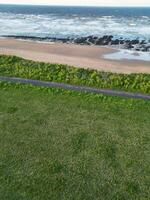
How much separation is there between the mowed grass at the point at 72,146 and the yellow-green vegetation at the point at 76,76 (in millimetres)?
1827

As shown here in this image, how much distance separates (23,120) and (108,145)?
435cm

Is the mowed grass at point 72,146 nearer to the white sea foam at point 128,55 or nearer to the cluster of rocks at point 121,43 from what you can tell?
the white sea foam at point 128,55

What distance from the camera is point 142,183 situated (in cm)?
1355

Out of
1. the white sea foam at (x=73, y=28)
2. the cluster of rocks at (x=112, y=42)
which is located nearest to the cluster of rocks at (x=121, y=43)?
the cluster of rocks at (x=112, y=42)

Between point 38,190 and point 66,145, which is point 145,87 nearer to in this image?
point 66,145

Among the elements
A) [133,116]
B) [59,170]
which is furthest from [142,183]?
[133,116]

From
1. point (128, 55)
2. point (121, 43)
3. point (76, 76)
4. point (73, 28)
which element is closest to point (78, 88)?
point (76, 76)

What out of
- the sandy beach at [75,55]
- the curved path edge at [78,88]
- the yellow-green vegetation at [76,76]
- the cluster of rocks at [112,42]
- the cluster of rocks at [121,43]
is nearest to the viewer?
the curved path edge at [78,88]

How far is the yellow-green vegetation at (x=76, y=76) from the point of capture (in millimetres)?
22703

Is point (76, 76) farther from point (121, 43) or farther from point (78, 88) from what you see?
point (121, 43)

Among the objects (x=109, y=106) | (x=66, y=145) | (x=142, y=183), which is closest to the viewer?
(x=142, y=183)

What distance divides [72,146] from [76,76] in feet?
27.5

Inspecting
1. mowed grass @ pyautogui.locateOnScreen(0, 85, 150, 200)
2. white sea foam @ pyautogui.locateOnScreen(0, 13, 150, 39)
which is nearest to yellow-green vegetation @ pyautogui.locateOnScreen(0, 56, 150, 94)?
mowed grass @ pyautogui.locateOnScreen(0, 85, 150, 200)

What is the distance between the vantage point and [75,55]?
4603 cm
